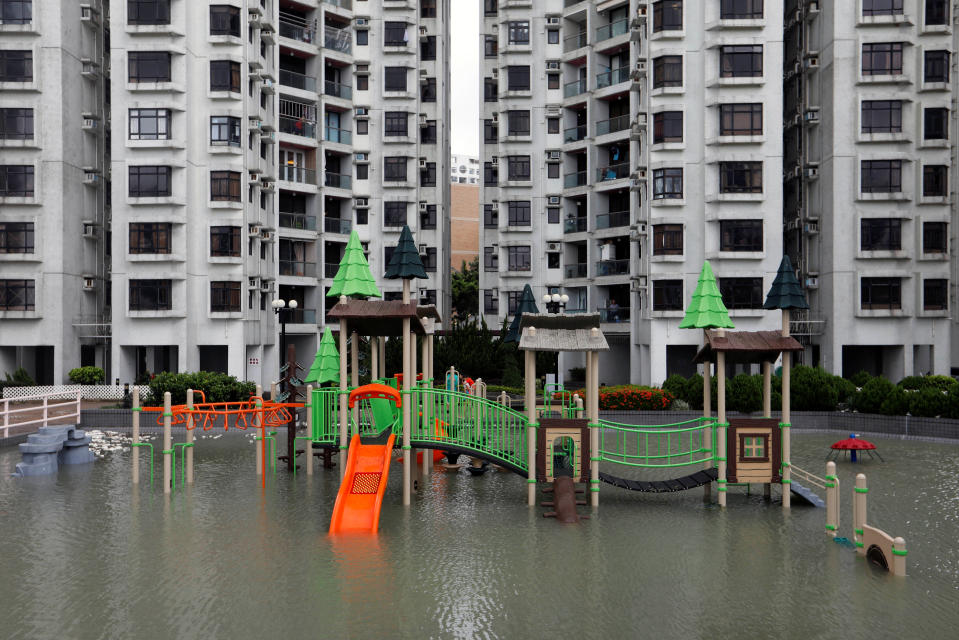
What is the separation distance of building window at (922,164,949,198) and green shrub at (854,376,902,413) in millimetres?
17083

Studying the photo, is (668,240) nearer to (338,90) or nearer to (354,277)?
(338,90)

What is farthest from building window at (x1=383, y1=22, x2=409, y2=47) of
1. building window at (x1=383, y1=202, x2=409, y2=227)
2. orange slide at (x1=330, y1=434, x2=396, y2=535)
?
orange slide at (x1=330, y1=434, x2=396, y2=535)

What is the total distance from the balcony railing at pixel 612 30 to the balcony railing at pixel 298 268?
80.4ft

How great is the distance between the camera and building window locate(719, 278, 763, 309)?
143 ft

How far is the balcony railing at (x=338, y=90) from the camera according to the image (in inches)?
2092

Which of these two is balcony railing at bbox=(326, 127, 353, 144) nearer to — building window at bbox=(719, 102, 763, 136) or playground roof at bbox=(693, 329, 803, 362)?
building window at bbox=(719, 102, 763, 136)

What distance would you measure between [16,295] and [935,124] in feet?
168

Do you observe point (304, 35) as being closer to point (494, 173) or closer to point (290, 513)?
point (494, 173)

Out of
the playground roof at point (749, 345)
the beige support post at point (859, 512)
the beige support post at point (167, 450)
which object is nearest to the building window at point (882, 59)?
the playground roof at point (749, 345)

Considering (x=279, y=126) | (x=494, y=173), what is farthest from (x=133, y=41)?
(x=494, y=173)

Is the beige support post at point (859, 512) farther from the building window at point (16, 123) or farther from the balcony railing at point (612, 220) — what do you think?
the building window at point (16, 123)

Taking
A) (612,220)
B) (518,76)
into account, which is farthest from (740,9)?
(518,76)

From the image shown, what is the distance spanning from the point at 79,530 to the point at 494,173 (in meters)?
45.3

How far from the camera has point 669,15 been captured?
44844 millimetres
